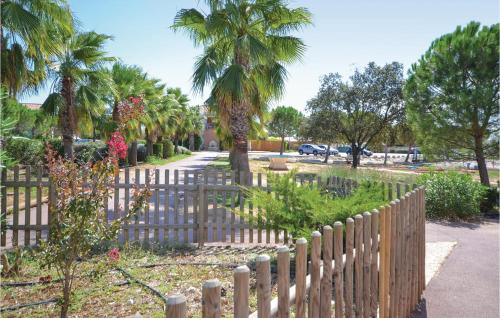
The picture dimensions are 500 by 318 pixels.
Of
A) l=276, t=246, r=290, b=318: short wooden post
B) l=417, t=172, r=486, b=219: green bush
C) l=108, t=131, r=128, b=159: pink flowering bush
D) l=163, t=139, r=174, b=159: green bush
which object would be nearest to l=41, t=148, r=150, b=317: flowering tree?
l=108, t=131, r=128, b=159: pink flowering bush

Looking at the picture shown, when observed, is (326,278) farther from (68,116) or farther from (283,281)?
(68,116)

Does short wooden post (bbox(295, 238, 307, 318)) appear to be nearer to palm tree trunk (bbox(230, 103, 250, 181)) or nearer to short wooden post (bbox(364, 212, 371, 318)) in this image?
short wooden post (bbox(364, 212, 371, 318))

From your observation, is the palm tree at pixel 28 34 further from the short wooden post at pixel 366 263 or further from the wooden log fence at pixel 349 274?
the short wooden post at pixel 366 263

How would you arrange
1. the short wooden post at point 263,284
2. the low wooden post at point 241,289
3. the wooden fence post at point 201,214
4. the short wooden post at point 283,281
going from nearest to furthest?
the low wooden post at point 241,289 < the short wooden post at point 263,284 < the short wooden post at point 283,281 < the wooden fence post at point 201,214

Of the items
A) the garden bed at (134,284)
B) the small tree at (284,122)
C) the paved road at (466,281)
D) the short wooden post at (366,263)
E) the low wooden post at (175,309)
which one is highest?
the small tree at (284,122)

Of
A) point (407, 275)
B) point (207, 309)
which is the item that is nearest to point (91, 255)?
point (407, 275)

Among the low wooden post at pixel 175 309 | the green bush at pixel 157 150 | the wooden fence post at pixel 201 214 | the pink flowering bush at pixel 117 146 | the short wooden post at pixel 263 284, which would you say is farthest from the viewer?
the green bush at pixel 157 150

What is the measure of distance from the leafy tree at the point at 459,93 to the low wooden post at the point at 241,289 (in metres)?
12.3

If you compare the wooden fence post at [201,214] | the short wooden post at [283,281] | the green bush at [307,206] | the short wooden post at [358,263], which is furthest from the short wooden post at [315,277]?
the wooden fence post at [201,214]

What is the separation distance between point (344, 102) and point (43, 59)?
2036 centimetres

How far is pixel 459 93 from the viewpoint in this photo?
39.5ft

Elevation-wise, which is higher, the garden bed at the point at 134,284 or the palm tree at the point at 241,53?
the palm tree at the point at 241,53

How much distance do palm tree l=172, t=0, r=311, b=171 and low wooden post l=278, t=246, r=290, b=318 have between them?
361 inches

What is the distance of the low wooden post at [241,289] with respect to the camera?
161 cm
